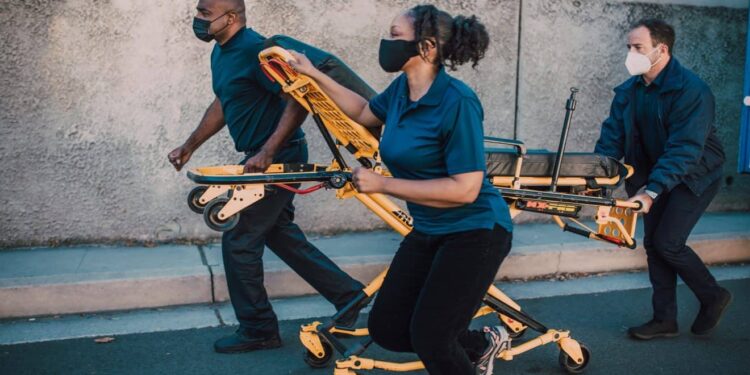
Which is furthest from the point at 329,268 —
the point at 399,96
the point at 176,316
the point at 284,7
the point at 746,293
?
the point at 746,293

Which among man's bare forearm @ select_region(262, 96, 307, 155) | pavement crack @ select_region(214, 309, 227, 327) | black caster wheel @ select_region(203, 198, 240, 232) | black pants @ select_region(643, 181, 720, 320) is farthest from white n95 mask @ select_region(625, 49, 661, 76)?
pavement crack @ select_region(214, 309, 227, 327)

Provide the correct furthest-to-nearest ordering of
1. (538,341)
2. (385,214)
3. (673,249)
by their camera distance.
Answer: (673,249) → (538,341) → (385,214)

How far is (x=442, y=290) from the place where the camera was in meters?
3.30

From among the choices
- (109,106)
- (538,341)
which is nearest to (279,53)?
(538,341)

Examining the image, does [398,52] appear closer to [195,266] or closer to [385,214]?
[385,214]

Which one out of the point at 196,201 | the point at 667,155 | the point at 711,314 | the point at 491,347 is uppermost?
the point at 667,155

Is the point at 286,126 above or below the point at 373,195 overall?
above

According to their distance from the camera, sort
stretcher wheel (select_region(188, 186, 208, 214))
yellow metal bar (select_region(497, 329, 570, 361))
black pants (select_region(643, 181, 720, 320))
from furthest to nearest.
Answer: black pants (select_region(643, 181, 720, 320)) < yellow metal bar (select_region(497, 329, 570, 361)) < stretcher wheel (select_region(188, 186, 208, 214))

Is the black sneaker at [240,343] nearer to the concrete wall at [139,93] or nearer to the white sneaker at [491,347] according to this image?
the white sneaker at [491,347]

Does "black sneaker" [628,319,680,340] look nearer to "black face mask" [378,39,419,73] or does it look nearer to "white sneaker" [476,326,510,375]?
"white sneaker" [476,326,510,375]

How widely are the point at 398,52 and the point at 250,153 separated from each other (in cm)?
158

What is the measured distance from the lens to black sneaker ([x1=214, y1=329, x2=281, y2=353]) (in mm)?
4766

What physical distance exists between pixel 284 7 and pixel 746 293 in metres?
4.07

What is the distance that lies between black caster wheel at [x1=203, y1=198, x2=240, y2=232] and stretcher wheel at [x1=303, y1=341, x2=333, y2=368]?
878mm
